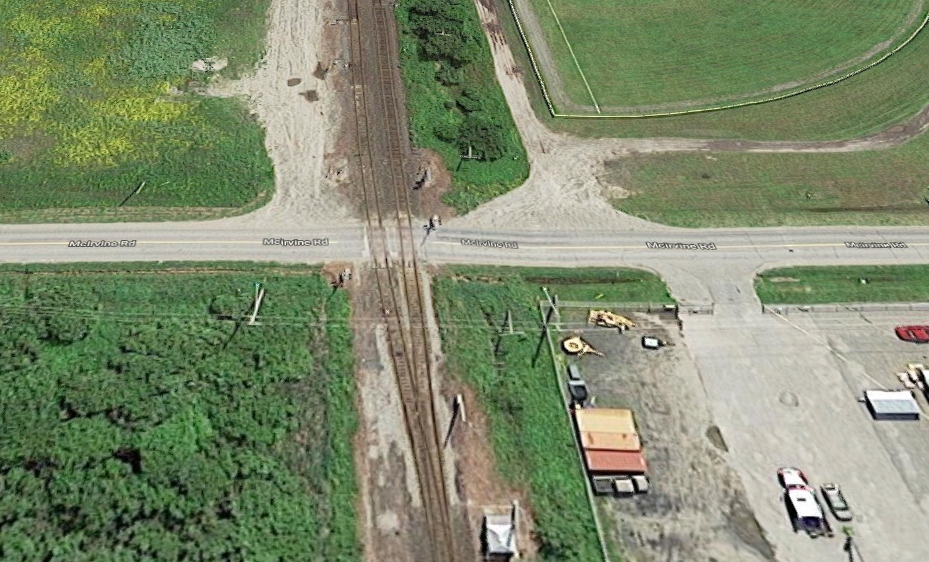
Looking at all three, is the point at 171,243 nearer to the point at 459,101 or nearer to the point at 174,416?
the point at 174,416

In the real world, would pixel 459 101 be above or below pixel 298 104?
below

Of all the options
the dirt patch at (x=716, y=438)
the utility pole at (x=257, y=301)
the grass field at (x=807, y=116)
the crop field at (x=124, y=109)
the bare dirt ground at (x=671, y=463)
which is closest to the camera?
the bare dirt ground at (x=671, y=463)

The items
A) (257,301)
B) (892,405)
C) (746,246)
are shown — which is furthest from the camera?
(746,246)

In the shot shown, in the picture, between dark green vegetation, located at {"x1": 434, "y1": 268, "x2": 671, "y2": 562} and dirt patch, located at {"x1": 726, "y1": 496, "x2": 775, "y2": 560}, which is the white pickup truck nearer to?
dirt patch, located at {"x1": 726, "y1": 496, "x2": 775, "y2": 560}

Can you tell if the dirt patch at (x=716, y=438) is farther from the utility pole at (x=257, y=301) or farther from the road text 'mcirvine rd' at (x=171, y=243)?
the utility pole at (x=257, y=301)

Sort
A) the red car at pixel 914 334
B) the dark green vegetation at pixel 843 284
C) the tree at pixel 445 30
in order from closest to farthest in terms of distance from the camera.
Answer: the red car at pixel 914 334 < the dark green vegetation at pixel 843 284 < the tree at pixel 445 30

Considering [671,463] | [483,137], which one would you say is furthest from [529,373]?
[483,137]

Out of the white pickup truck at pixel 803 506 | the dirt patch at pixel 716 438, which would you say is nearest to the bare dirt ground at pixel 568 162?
the dirt patch at pixel 716 438
